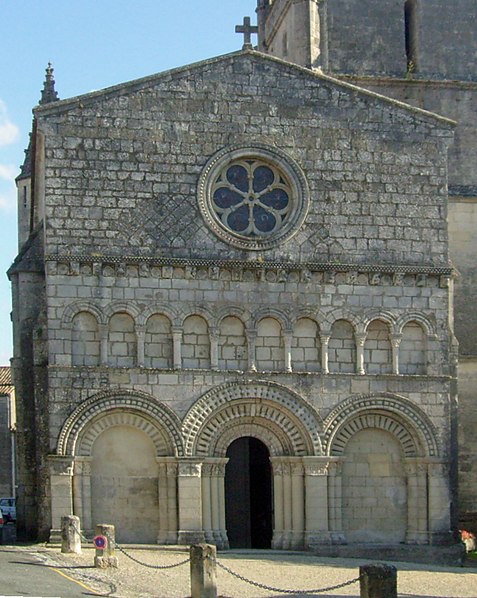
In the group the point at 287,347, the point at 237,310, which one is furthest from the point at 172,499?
the point at 237,310

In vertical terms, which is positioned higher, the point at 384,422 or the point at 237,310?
the point at 237,310

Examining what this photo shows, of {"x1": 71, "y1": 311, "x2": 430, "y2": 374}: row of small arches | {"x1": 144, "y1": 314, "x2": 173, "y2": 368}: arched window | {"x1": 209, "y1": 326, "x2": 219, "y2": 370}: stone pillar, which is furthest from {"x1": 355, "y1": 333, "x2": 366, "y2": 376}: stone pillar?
{"x1": 144, "y1": 314, "x2": 173, "y2": 368}: arched window

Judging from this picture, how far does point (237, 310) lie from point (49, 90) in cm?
1086

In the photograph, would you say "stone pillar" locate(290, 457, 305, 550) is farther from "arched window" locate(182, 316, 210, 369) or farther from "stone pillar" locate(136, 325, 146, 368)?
"stone pillar" locate(136, 325, 146, 368)

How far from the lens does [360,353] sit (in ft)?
91.2

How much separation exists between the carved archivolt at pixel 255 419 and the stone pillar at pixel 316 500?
25 cm

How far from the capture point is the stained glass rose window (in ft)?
90.7

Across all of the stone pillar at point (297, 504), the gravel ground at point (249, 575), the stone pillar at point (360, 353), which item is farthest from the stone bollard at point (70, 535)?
the stone pillar at point (360, 353)

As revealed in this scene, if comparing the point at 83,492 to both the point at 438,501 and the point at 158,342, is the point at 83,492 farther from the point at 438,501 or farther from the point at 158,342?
the point at 438,501

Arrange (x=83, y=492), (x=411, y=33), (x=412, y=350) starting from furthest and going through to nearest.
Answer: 1. (x=411, y=33)
2. (x=412, y=350)
3. (x=83, y=492)

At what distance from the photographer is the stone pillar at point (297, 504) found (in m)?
27.3

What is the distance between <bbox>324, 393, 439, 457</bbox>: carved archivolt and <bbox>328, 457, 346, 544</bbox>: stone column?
9.2 inches

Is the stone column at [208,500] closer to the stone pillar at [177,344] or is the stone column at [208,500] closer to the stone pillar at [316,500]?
the stone pillar at [316,500]

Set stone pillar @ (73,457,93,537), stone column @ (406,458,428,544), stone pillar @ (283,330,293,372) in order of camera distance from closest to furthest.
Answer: stone pillar @ (73,457,93,537)
stone pillar @ (283,330,293,372)
stone column @ (406,458,428,544)
